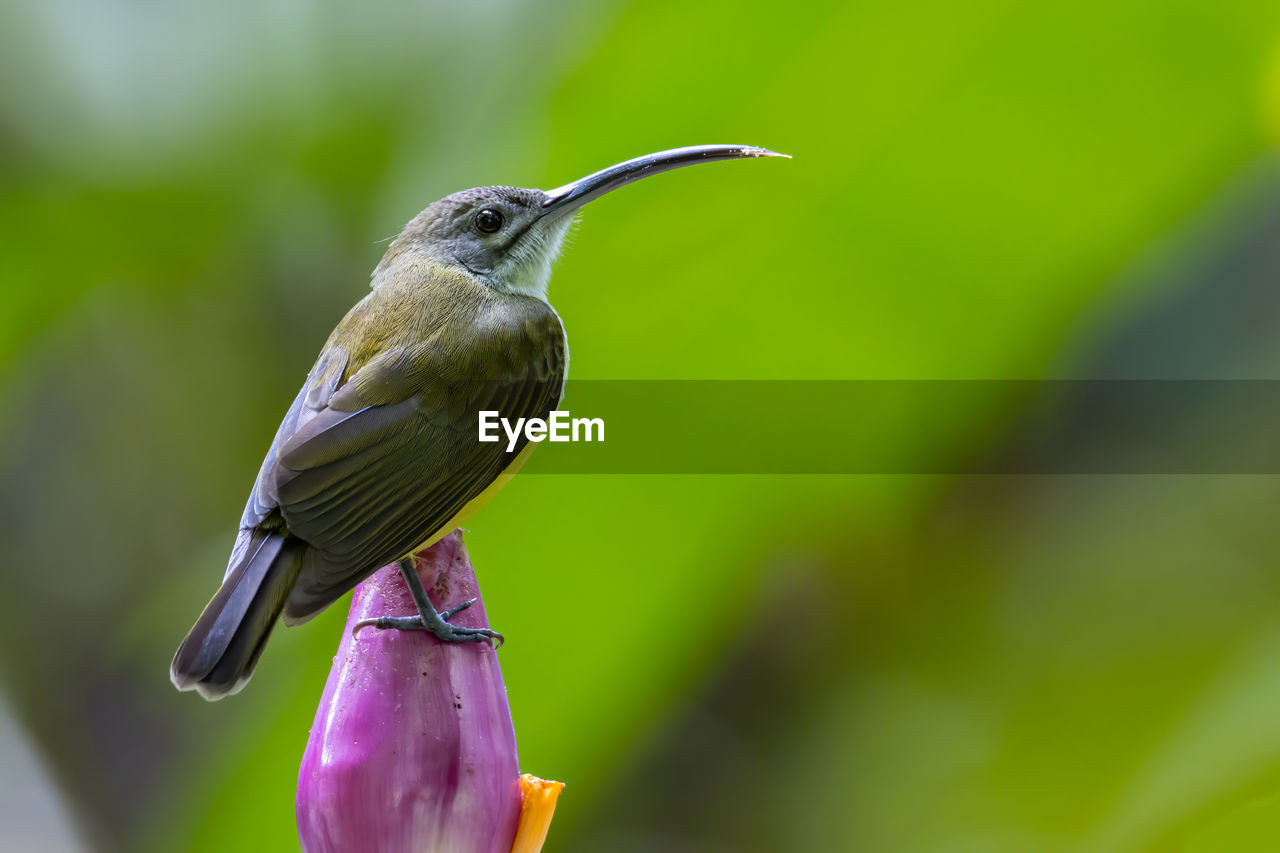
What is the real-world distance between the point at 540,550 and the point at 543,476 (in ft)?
0.30

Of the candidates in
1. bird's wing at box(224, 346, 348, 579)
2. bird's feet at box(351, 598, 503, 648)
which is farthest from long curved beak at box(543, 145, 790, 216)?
bird's feet at box(351, 598, 503, 648)

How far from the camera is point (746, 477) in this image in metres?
1.56

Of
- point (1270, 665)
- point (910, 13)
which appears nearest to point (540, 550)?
point (910, 13)

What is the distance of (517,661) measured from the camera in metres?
1.52

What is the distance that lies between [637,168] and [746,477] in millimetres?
717

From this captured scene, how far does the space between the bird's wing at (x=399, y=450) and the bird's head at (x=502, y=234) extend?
8 cm

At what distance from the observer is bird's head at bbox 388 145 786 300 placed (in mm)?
1088

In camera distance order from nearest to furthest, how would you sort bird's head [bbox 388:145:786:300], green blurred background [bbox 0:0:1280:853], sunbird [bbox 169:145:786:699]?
sunbird [bbox 169:145:786:699] → bird's head [bbox 388:145:786:300] → green blurred background [bbox 0:0:1280:853]

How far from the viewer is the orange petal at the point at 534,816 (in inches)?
24.3

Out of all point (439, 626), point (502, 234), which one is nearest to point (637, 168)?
point (502, 234)

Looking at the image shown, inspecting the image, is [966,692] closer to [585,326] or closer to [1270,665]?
[1270,665]

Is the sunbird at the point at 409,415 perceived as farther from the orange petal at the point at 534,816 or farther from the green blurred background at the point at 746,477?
the green blurred background at the point at 746,477

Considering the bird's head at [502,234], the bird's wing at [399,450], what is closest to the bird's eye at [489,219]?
the bird's head at [502,234]

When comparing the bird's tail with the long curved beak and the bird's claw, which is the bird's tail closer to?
the bird's claw
